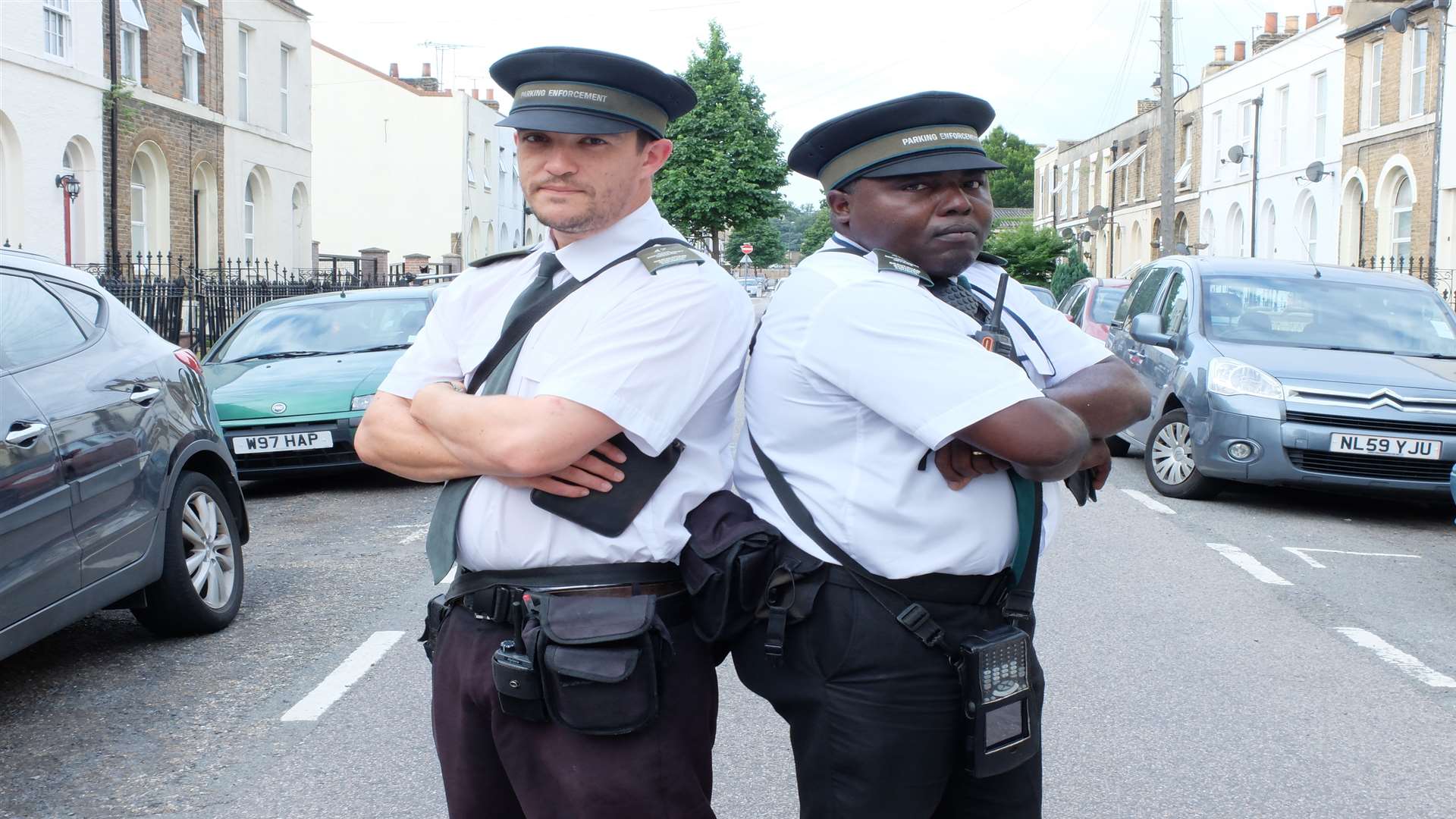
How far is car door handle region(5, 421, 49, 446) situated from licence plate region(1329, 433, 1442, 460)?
735 cm

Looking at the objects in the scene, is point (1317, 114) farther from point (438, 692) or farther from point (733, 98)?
point (438, 692)

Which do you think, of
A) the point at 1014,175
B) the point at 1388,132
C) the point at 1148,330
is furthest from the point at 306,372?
the point at 1014,175

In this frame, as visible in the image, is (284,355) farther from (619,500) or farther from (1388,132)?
(1388,132)

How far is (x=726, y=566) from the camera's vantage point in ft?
6.98

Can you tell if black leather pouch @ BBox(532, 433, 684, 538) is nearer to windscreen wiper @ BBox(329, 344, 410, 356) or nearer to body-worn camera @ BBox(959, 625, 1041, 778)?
body-worn camera @ BBox(959, 625, 1041, 778)

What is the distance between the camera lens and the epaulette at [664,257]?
224 centimetres

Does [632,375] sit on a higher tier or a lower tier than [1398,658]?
higher

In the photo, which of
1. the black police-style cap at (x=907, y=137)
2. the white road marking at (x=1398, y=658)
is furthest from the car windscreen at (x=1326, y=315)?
the black police-style cap at (x=907, y=137)

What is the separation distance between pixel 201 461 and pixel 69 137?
17.2 metres

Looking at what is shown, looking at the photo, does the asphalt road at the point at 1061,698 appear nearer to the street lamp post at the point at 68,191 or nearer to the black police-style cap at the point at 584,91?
the black police-style cap at the point at 584,91

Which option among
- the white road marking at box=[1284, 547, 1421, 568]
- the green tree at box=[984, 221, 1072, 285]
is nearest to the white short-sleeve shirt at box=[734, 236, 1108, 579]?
the white road marking at box=[1284, 547, 1421, 568]

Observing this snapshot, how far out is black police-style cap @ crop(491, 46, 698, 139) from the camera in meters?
2.27

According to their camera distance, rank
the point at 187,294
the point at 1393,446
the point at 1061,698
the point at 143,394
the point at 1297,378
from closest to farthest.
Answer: the point at 1061,698 → the point at 143,394 → the point at 1393,446 → the point at 1297,378 → the point at 187,294

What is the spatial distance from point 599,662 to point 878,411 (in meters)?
0.58
